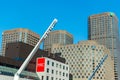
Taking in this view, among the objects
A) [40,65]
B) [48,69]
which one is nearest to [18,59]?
[40,65]

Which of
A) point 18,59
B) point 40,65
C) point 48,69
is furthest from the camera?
point 40,65

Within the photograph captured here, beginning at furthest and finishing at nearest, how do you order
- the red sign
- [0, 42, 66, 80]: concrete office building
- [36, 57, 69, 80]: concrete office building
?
the red sign < [36, 57, 69, 80]: concrete office building < [0, 42, 66, 80]: concrete office building

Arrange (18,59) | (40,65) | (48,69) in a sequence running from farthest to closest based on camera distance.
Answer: (40,65), (48,69), (18,59)

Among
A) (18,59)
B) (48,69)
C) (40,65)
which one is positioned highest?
(18,59)

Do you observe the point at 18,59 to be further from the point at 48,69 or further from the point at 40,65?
the point at 48,69

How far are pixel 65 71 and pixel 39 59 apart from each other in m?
25.9

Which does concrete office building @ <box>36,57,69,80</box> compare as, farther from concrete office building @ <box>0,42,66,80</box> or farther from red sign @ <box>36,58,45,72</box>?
concrete office building @ <box>0,42,66,80</box>

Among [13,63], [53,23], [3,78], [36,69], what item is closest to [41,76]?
[36,69]

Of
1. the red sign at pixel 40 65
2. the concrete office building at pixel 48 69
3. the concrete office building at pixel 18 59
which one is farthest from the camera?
the red sign at pixel 40 65

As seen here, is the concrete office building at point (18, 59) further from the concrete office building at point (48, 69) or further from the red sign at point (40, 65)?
the concrete office building at point (48, 69)

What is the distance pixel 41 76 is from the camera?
502ft

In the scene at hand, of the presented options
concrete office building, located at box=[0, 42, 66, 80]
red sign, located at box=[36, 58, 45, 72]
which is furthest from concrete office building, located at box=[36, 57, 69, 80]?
concrete office building, located at box=[0, 42, 66, 80]

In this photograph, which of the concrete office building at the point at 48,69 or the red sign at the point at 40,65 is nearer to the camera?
the concrete office building at the point at 48,69

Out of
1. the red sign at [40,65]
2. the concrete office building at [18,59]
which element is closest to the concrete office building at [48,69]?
the red sign at [40,65]
